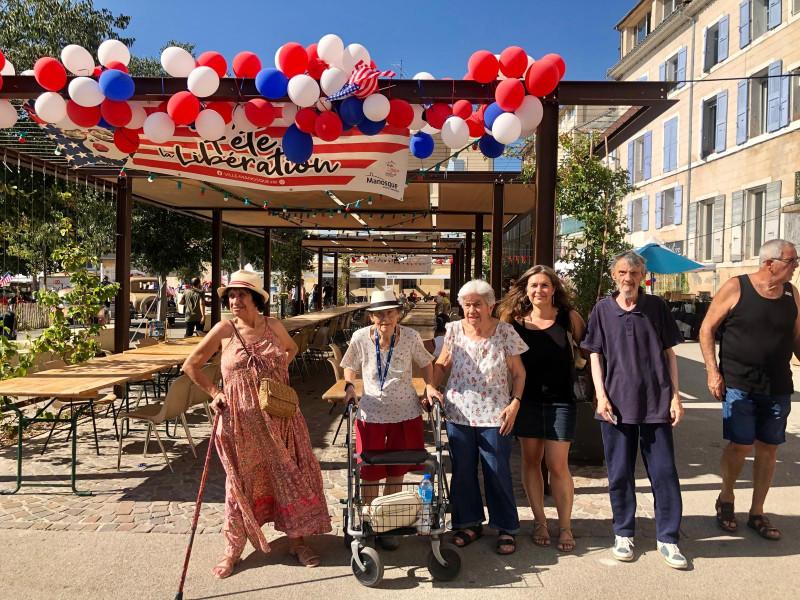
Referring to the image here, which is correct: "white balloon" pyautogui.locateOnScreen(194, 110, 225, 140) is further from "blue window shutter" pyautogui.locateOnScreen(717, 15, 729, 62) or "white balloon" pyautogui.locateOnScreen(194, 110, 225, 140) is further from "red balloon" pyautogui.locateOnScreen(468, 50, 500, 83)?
"blue window shutter" pyautogui.locateOnScreen(717, 15, 729, 62)

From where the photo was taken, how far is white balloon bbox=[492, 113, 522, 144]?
14.1 feet

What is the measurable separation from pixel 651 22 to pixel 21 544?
2787 centimetres

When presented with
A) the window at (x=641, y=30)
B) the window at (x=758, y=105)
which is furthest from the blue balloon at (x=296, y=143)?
the window at (x=641, y=30)

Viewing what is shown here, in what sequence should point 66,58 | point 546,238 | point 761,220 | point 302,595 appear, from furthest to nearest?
point 761,220 < point 546,238 < point 66,58 < point 302,595

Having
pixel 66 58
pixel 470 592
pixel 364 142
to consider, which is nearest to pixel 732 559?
pixel 470 592

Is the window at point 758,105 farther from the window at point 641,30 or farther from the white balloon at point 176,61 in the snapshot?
the white balloon at point 176,61

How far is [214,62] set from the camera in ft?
14.5

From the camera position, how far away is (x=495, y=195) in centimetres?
860

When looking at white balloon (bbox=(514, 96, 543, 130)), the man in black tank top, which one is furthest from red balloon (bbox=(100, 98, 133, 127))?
the man in black tank top

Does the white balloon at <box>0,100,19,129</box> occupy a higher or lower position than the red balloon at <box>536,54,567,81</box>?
lower

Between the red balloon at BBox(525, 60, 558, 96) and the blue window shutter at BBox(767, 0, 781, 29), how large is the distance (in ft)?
53.4

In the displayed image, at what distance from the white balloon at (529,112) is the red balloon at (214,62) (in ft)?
6.77

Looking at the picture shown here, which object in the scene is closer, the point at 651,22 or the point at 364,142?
the point at 364,142

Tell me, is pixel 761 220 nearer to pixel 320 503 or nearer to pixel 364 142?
pixel 364 142
